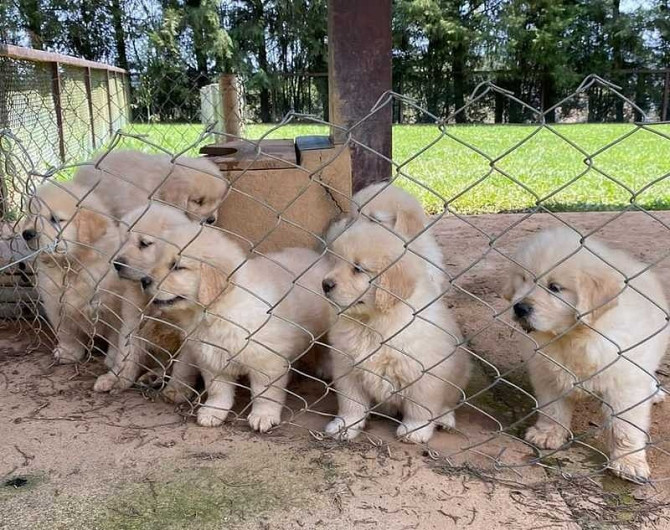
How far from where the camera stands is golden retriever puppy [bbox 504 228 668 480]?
228cm

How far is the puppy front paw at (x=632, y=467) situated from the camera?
91.5 inches

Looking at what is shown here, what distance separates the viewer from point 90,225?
3109 mm

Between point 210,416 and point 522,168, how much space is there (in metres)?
8.90

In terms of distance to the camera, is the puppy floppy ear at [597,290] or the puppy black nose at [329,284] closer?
the puppy floppy ear at [597,290]

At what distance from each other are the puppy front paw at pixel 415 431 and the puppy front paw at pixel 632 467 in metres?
0.66

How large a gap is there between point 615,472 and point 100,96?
1318 centimetres

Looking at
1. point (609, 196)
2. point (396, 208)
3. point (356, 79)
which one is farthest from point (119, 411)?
point (609, 196)

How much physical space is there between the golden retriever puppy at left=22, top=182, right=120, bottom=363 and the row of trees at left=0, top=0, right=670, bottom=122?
18746 millimetres

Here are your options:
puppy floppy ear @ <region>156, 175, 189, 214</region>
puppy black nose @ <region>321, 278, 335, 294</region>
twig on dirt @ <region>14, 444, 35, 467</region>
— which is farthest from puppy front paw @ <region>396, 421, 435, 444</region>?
puppy floppy ear @ <region>156, 175, 189, 214</region>

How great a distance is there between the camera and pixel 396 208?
3.67 metres


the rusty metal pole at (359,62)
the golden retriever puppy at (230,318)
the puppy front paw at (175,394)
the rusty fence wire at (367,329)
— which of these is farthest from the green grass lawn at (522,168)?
the puppy front paw at (175,394)

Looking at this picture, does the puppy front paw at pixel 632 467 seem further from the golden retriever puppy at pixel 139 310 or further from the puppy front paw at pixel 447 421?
the golden retriever puppy at pixel 139 310

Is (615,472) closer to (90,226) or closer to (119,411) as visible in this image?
(119,411)

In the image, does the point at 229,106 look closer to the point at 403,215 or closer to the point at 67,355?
the point at 403,215
